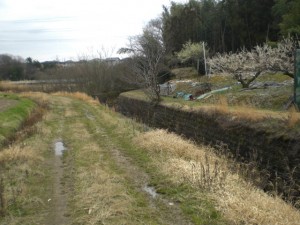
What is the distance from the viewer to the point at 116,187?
27.2 ft

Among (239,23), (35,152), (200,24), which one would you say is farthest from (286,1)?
(35,152)

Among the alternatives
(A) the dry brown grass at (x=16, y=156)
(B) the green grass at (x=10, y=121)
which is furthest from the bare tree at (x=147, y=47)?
(A) the dry brown grass at (x=16, y=156)

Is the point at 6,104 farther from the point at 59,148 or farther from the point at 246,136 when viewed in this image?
the point at 246,136

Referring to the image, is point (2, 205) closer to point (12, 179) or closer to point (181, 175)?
point (12, 179)

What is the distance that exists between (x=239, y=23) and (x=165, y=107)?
75.4 ft

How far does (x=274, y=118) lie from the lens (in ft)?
38.3

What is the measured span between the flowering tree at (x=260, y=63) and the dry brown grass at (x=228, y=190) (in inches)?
350

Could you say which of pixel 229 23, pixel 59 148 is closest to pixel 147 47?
pixel 229 23

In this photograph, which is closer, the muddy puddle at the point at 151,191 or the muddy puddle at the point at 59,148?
the muddy puddle at the point at 151,191

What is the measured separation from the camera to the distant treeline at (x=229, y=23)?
115ft

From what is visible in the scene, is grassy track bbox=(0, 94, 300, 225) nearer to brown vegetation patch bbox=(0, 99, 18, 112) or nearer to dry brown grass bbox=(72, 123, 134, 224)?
dry brown grass bbox=(72, 123, 134, 224)

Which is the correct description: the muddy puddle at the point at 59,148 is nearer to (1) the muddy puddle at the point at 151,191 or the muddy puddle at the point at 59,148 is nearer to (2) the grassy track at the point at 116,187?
(2) the grassy track at the point at 116,187

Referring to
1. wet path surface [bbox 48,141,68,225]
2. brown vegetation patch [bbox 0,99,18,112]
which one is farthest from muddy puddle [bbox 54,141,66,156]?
brown vegetation patch [bbox 0,99,18,112]

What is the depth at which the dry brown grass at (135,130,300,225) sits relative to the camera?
6.19m
